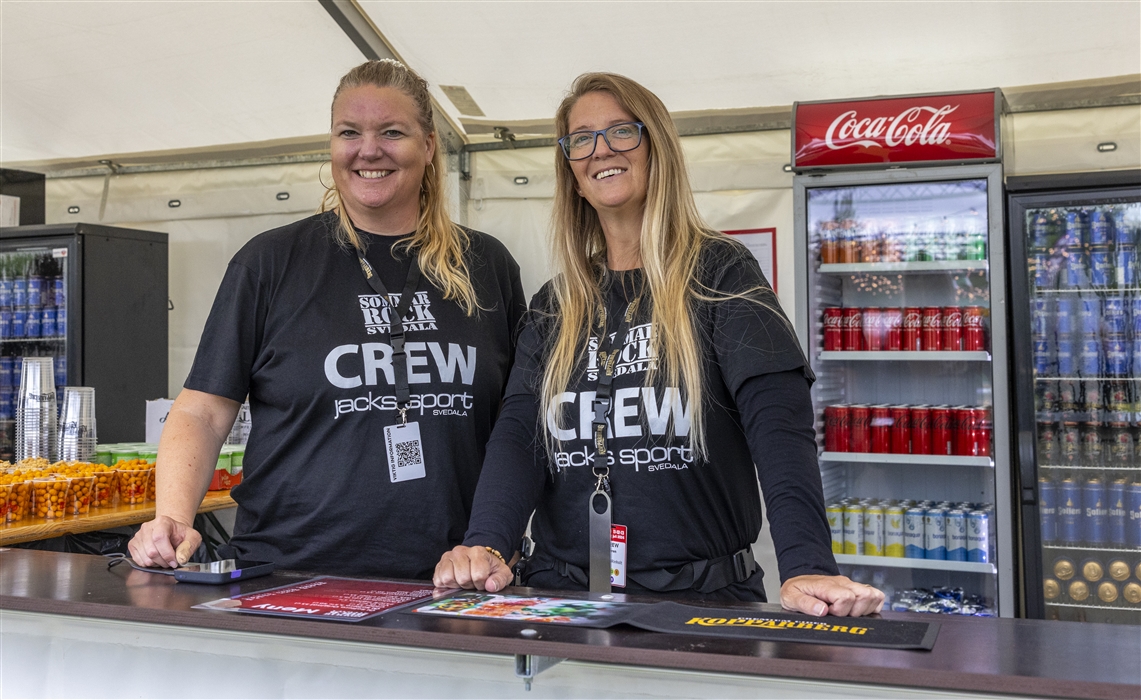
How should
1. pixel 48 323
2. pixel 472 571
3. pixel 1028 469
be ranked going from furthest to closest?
pixel 48 323
pixel 1028 469
pixel 472 571

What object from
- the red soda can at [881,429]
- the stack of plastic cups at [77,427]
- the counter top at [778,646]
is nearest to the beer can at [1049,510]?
the red soda can at [881,429]

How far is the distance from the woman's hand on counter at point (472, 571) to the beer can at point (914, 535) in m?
2.85

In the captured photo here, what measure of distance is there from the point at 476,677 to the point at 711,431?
2.04 feet

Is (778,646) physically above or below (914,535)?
above

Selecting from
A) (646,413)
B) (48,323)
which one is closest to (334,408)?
(646,413)

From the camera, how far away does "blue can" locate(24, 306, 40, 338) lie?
5.08 meters

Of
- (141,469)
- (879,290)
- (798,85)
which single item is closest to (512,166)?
(798,85)

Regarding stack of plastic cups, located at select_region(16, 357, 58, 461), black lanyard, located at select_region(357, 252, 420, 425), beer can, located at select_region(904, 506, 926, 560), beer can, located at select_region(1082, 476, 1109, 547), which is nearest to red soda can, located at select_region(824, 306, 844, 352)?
beer can, located at select_region(904, 506, 926, 560)

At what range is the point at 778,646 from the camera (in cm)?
108

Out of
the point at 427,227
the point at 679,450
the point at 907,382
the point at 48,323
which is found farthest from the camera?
the point at 48,323

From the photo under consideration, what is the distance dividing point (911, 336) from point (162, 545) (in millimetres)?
3158

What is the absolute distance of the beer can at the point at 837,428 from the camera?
4.02m

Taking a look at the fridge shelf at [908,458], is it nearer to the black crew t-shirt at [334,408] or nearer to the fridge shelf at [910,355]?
the fridge shelf at [910,355]

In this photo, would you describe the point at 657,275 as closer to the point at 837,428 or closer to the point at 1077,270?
the point at 837,428
